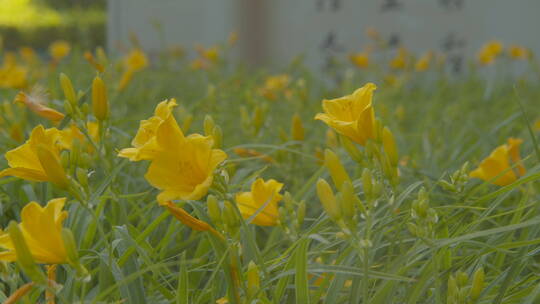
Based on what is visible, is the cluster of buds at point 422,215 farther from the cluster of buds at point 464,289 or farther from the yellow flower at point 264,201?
the yellow flower at point 264,201

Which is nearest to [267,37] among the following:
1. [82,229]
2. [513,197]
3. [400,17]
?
[400,17]

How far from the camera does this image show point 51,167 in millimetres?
675

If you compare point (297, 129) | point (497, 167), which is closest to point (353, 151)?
point (497, 167)

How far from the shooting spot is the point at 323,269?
708mm

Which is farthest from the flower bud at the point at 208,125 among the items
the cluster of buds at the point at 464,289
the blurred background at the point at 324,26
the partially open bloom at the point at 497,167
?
the blurred background at the point at 324,26

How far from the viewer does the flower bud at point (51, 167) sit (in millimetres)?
664

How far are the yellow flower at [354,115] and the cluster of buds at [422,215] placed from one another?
97 mm

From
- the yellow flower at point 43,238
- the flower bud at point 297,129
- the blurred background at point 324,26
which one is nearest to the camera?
the yellow flower at point 43,238

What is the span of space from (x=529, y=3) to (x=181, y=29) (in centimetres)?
325

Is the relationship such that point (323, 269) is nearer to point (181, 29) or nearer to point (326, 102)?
point (326, 102)

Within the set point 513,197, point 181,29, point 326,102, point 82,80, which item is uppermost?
point 326,102

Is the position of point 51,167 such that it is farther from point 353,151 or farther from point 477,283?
point 477,283

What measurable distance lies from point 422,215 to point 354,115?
15cm

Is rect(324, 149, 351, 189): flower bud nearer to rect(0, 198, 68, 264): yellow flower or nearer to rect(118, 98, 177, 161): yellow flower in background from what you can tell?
rect(118, 98, 177, 161): yellow flower in background
